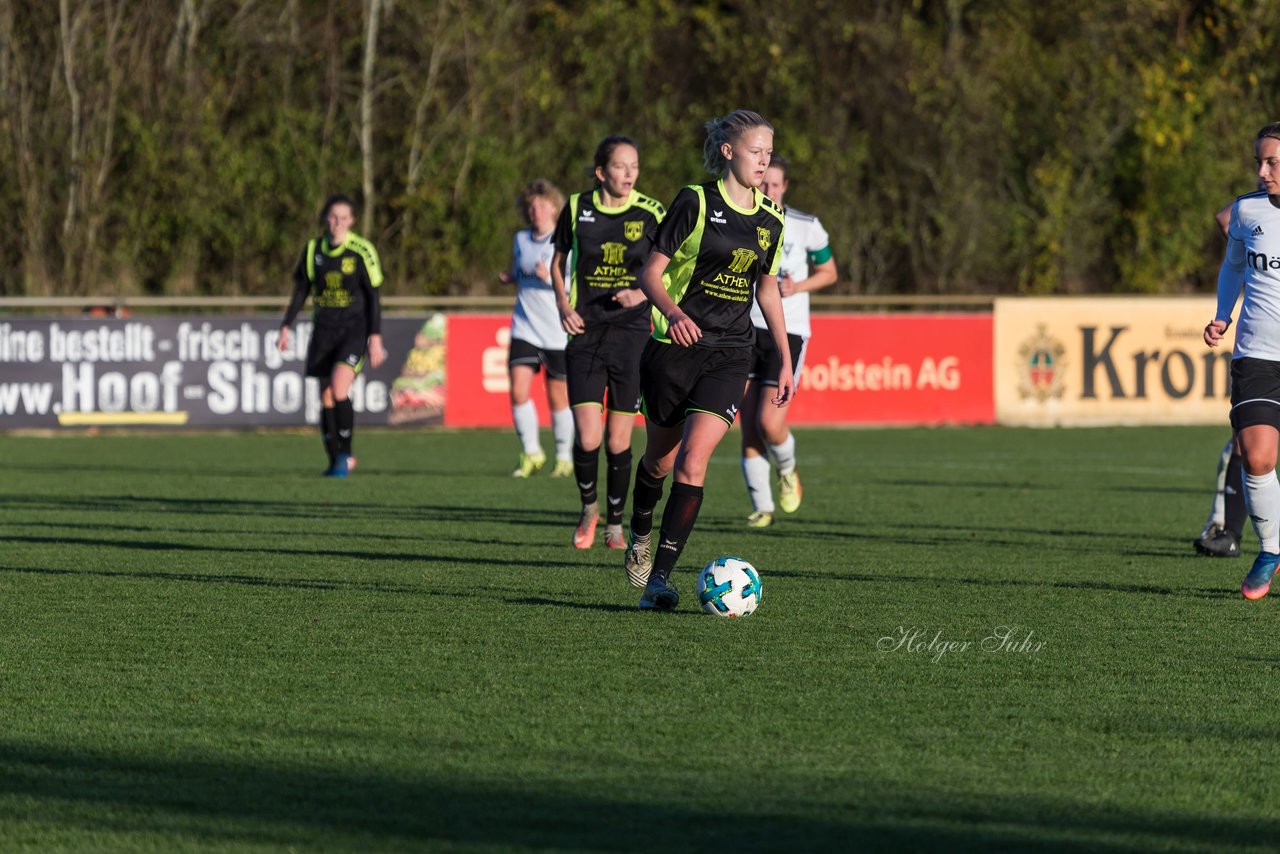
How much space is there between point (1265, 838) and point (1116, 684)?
1799mm

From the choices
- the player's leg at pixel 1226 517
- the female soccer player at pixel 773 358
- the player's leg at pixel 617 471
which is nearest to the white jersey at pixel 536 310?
the female soccer player at pixel 773 358

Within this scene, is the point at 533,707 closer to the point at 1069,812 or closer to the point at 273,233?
the point at 1069,812

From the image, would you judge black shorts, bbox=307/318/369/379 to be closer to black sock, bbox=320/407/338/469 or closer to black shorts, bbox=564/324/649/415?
black sock, bbox=320/407/338/469

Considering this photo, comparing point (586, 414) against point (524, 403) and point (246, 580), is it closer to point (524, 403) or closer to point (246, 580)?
point (246, 580)

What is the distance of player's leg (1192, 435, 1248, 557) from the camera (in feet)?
31.8

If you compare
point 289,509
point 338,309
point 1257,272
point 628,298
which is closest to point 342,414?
point 338,309

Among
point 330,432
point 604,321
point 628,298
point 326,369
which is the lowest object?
point 330,432

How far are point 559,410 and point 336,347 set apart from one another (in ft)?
5.86

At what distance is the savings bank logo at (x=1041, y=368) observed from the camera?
21906 millimetres

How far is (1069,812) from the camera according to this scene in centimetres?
434

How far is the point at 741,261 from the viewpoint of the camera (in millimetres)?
7430

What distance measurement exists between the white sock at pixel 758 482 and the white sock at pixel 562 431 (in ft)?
12.1

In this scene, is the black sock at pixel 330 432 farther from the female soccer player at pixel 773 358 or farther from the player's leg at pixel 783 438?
the female soccer player at pixel 773 358

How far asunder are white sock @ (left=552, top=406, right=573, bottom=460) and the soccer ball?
7472mm
